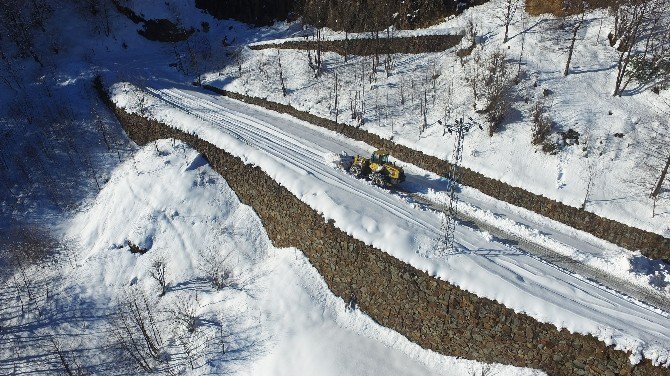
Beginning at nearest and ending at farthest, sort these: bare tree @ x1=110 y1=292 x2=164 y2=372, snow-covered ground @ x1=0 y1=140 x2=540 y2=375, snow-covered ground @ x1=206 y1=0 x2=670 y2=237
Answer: snow-covered ground @ x1=0 y1=140 x2=540 y2=375 < bare tree @ x1=110 y1=292 x2=164 y2=372 < snow-covered ground @ x1=206 y1=0 x2=670 y2=237

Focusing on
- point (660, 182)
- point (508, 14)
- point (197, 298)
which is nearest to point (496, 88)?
point (508, 14)

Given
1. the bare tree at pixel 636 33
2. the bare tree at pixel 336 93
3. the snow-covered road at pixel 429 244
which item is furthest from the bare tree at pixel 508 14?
the snow-covered road at pixel 429 244

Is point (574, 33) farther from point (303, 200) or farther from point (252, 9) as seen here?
point (252, 9)

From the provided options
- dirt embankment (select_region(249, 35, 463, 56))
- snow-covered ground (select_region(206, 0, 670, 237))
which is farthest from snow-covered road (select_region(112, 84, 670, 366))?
dirt embankment (select_region(249, 35, 463, 56))

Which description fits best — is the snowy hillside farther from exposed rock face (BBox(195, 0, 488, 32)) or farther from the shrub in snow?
exposed rock face (BBox(195, 0, 488, 32))

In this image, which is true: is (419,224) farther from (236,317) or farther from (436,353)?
(236,317)

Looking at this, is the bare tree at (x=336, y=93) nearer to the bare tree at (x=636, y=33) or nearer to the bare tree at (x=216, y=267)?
the bare tree at (x=216, y=267)
